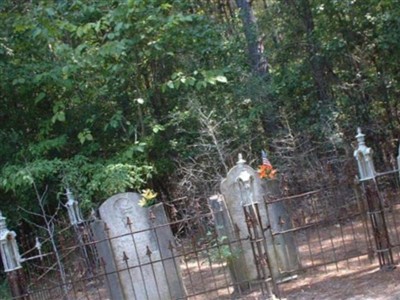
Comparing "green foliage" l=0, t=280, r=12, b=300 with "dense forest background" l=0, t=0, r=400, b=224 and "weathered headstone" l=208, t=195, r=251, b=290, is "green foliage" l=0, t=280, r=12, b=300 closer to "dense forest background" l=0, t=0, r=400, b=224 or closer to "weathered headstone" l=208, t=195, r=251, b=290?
"dense forest background" l=0, t=0, r=400, b=224

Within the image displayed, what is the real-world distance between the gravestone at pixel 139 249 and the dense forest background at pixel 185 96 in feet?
8.70

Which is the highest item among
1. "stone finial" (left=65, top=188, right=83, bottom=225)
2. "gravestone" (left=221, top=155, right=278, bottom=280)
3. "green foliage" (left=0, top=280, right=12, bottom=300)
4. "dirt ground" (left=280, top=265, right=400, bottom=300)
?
"stone finial" (left=65, top=188, right=83, bottom=225)

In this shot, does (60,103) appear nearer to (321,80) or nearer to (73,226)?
(73,226)

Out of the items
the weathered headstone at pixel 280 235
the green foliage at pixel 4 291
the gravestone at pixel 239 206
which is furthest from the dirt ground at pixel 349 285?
the green foliage at pixel 4 291

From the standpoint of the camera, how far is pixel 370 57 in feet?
37.8

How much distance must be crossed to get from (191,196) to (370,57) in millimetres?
4919

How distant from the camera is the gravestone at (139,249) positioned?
598cm

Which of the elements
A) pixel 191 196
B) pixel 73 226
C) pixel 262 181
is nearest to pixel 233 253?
pixel 262 181

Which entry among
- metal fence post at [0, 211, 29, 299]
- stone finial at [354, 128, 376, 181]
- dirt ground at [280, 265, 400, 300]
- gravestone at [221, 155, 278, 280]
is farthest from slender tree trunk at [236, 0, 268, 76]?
metal fence post at [0, 211, 29, 299]

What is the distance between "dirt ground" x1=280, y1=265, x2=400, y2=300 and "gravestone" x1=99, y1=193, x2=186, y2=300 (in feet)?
4.29

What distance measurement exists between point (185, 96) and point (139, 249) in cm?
513

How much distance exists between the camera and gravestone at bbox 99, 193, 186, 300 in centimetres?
598

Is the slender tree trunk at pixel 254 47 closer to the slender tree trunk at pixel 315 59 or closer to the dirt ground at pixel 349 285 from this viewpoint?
the slender tree trunk at pixel 315 59

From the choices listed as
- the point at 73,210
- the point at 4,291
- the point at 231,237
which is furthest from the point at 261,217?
the point at 4,291
